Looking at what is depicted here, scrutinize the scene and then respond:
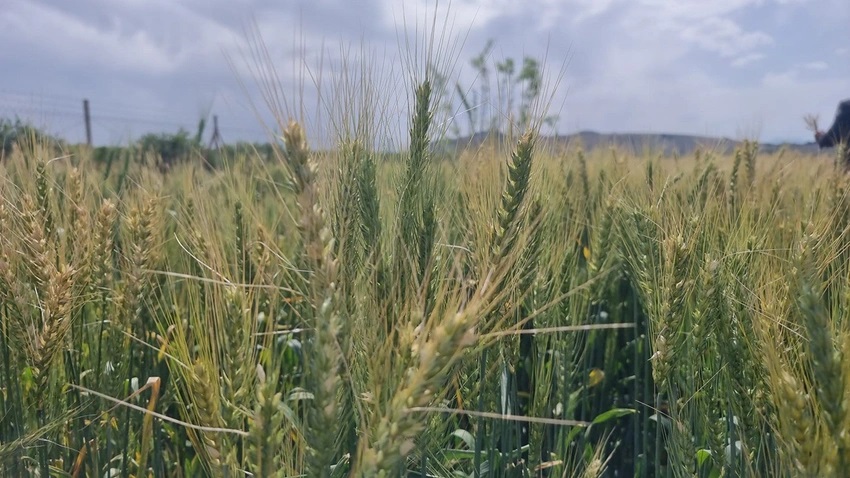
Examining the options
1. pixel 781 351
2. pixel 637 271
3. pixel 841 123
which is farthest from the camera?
pixel 841 123

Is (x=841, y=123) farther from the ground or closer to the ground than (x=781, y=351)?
farther from the ground

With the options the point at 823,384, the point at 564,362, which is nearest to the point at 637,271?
the point at 564,362

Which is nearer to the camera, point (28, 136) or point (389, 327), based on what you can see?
point (389, 327)

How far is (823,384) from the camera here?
93 cm

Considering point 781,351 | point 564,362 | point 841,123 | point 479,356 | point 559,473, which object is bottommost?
point 559,473

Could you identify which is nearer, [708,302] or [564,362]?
[708,302]

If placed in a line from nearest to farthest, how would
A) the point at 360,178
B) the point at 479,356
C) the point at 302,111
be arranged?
the point at 302,111 → the point at 360,178 → the point at 479,356

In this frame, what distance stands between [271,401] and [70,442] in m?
1.23

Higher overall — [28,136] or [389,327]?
[28,136]

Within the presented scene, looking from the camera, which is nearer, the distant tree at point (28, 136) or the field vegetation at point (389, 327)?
the field vegetation at point (389, 327)

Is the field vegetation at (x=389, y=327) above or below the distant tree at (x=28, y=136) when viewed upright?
below

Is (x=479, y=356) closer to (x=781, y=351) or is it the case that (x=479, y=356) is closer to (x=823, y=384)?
(x=781, y=351)

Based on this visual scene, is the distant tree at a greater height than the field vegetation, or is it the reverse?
the distant tree

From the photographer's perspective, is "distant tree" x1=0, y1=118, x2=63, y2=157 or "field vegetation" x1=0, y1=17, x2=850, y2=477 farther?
"distant tree" x1=0, y1=118, x2=63, y2=157
